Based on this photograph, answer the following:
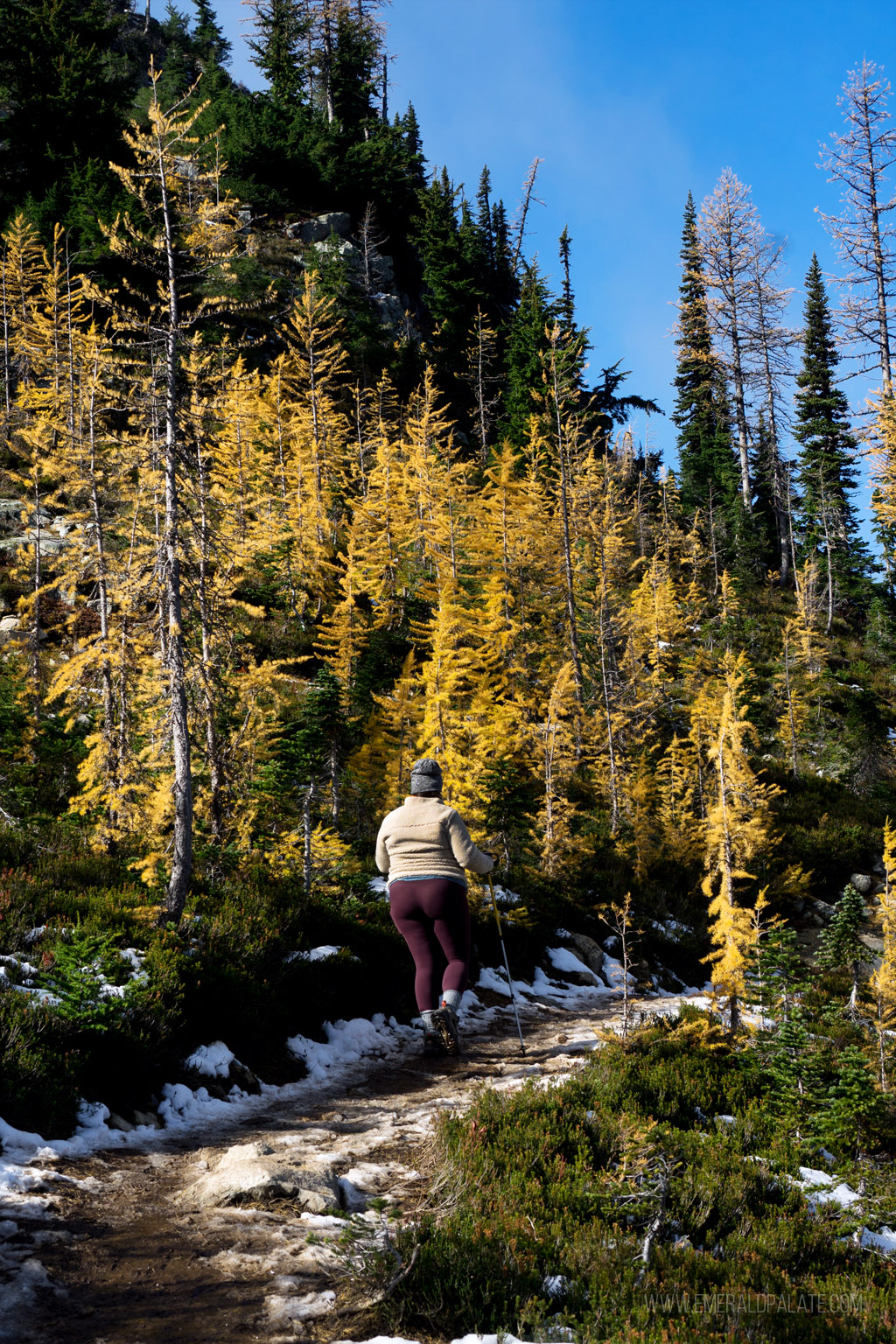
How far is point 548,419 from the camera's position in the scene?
28.8 metres

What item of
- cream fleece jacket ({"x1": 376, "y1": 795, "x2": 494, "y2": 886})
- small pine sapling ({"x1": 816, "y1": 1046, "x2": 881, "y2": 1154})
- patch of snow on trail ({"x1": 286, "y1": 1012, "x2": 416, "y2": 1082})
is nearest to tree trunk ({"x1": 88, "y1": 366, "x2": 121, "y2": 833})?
patch of snow on trail ({"x1": 286, "y1": 1012, "x2": 416, "y2": 1082})

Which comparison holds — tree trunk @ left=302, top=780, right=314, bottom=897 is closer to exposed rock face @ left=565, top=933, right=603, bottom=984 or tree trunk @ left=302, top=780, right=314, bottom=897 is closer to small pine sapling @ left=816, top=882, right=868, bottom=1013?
exposed rock face @ left=565, top=933, right=603, bottom=984

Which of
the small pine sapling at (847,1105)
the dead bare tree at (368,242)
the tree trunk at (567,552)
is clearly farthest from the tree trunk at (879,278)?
the dead bare tree at (368,242)

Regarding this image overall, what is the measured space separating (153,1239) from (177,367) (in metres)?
9.22

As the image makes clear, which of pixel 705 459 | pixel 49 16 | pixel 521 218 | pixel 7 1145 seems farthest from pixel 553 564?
pixel 521 218

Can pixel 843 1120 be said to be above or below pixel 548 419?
below

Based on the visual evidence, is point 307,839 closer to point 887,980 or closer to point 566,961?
point 566,961

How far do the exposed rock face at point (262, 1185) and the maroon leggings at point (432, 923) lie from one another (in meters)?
2.35

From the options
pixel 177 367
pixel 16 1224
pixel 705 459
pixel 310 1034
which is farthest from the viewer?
pixel 705 459

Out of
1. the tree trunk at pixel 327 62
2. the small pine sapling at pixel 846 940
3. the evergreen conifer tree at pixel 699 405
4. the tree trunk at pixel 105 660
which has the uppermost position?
the tree trunk at pixel 327 62

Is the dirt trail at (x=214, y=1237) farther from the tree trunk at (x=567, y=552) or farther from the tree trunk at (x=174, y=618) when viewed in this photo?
the tree trunk at (x=567, y=552)

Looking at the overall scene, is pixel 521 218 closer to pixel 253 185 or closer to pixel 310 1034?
pixel 253 185

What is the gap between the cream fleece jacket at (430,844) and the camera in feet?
21.3

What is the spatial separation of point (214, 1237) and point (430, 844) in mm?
3389
